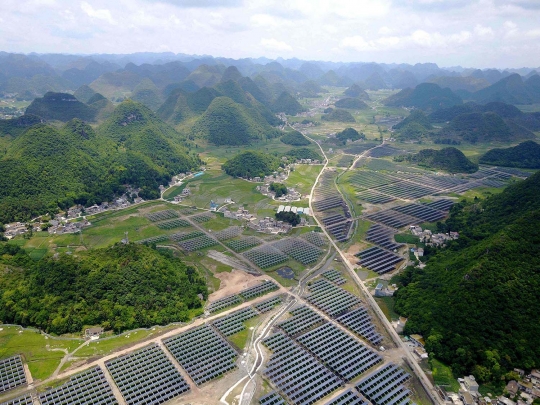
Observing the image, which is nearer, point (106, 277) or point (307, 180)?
point (106, 277)

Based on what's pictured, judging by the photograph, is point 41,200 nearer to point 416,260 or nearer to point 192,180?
point 192,180

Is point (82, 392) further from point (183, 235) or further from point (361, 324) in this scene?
point (183, 235)

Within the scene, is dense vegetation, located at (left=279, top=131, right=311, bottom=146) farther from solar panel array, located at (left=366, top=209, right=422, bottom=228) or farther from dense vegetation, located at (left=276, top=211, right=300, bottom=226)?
dense vegetation, located at (left=276, top=211, right=300, bottom=226)

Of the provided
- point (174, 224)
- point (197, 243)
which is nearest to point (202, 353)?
point (197, 243)

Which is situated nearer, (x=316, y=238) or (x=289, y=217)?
(x=316, y=238)

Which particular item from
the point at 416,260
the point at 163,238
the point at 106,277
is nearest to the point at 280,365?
the point at 106,277

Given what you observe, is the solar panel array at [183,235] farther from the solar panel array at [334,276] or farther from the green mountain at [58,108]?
the green mountain at [58,108]
